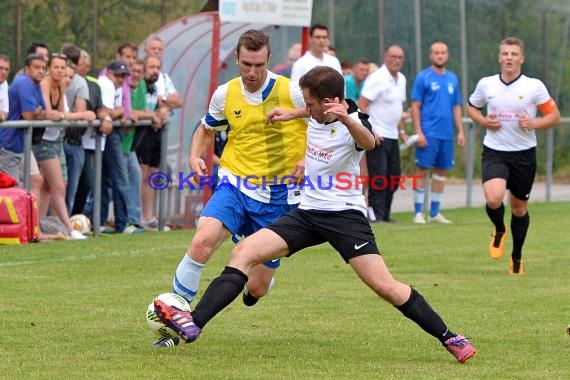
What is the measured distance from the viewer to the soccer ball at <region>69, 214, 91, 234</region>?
1555 centimetres

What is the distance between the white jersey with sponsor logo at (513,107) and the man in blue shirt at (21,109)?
472 cm

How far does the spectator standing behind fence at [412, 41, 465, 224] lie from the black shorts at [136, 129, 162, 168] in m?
3.70

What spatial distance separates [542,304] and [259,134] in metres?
2.90

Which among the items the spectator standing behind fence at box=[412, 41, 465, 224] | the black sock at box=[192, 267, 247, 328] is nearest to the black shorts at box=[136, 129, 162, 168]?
the spectator standing behind fence at box=[412, 41, 465, 224]

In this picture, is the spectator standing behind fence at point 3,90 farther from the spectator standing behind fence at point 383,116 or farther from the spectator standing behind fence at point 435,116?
the spectator standing behind fence at point 435,116

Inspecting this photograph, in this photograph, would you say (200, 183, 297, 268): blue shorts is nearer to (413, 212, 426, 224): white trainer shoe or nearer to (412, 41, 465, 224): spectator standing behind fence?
(413, 212, 426, 224): white trainer shoe

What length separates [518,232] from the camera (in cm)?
1277

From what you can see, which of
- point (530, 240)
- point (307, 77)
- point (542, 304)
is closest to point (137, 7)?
point (530, 240)

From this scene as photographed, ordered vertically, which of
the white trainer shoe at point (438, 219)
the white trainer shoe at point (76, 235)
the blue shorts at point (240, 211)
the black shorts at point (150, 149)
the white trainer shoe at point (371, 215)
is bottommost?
the white trainer shoe at point (438, 219)

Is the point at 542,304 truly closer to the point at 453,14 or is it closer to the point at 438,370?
the point at 438,370

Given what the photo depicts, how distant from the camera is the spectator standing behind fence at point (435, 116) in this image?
1900 cm

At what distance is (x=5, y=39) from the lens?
59.3ft

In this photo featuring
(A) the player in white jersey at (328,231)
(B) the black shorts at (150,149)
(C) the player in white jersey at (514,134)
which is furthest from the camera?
(B) the black shorts at (150,149)

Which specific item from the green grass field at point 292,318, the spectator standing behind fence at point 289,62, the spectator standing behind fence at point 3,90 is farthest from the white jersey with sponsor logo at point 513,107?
the spectator standing behind fence at point 289,62
